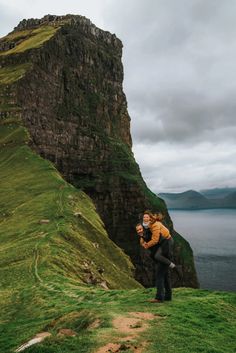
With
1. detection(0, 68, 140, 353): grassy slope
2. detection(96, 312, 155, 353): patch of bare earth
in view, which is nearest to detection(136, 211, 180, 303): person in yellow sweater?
detection(96, 312, 155, 353): patch of bare earth

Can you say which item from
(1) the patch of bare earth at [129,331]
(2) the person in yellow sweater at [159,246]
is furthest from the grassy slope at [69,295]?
(2) the person in yellow sweater at [159,246]

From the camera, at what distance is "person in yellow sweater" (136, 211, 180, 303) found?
18266 millimetres

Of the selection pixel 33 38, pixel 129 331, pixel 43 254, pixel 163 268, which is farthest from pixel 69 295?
pixel 33 38

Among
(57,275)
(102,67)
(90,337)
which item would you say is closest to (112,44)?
(102,67)

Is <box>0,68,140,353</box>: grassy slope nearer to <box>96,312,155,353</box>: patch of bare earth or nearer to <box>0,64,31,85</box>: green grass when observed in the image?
<box>96,312,155,353</box>: patch of bare earth

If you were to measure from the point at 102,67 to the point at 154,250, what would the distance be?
164 metres

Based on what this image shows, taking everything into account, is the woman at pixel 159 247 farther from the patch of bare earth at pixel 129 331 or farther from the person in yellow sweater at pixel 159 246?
the patch of bare earth at pixel 129 331

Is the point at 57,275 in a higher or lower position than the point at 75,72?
lower

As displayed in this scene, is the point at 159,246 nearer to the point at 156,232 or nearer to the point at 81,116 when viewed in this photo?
the point at 156,232

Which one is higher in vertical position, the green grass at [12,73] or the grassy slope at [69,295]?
the green grass at [12,73]

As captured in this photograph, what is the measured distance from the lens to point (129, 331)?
46.6 ft

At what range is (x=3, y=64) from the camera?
452 feet

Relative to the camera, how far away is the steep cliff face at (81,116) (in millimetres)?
125562

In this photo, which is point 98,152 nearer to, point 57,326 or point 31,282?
point 31,282
